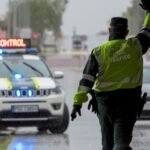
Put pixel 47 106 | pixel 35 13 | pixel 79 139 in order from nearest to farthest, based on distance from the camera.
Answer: pixel 79 139 < pixel 47 106 < pixel 35 13

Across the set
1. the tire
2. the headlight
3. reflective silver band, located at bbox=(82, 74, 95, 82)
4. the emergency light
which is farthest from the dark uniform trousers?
the emergency light

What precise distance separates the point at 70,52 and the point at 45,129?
11545cm

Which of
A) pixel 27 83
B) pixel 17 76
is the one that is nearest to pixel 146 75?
pixel 17 76

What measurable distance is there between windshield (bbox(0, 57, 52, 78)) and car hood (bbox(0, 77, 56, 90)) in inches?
13.9

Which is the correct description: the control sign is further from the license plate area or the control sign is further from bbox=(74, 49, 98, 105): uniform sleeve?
bbox=(74, 49, 98, 105): uniform sleeve

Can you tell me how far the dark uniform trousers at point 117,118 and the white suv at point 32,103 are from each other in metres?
7.82

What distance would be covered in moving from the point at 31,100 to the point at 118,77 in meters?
7.99

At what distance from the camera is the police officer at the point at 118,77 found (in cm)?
862

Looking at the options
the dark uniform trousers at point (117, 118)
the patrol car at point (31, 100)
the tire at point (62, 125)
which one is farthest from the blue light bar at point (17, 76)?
the dark uniform trousers at point (117, 118)

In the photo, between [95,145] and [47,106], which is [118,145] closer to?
[95,145]

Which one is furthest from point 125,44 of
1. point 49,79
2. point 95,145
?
point 49,79

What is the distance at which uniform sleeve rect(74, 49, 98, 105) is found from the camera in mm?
8531

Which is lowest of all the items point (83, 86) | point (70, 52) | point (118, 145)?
point (70, 52)

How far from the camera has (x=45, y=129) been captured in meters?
17.5
